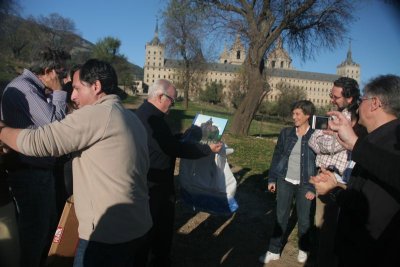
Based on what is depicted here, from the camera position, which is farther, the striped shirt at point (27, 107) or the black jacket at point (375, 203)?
the striped shirt at point (27, 107)

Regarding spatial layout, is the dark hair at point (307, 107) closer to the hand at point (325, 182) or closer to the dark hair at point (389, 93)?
the hand at point (325, 182)

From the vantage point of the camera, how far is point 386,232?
225 cm

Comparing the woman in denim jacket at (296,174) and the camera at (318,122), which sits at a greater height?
the camera at (318,122)

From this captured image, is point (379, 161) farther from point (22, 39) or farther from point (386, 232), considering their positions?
point (22, 39)

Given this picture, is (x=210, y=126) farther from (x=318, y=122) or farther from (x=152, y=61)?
(x=152, y=61)

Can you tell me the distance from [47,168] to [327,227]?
308 cm

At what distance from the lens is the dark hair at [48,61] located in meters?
3.46

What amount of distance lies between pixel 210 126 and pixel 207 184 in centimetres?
76

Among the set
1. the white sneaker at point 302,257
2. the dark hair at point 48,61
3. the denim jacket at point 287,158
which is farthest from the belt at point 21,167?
the white sneaker at point 302,257

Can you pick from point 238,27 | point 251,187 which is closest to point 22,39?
point 238,27

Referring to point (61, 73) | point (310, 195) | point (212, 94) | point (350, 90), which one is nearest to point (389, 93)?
point (350, 90)

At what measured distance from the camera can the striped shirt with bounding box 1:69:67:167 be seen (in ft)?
10.1

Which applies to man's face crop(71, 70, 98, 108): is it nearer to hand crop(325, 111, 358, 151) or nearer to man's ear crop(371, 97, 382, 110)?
hand crop(325, 111, 358, 151)

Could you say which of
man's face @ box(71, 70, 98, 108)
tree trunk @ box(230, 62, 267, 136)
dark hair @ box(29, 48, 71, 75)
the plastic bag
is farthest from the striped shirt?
tree trunk @ box(230, 62, 267, 136)
